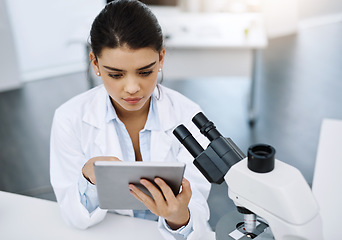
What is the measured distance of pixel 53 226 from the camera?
52.0 inches

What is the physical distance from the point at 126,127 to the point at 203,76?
88.5 inches

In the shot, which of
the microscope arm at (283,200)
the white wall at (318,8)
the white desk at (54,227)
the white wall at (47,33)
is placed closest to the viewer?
the microscope arm at (283,200)

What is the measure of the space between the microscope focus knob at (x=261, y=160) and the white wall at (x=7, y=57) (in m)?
4.02

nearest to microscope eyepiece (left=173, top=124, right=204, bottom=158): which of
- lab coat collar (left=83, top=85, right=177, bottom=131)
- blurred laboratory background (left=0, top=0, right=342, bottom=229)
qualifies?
lab coat collar (left=83, top=85, right=177, bottom=131)

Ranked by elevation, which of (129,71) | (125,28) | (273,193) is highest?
(125,28)

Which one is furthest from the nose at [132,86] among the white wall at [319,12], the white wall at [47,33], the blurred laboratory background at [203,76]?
the white wall at [319,12]

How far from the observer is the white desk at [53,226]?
1274mm

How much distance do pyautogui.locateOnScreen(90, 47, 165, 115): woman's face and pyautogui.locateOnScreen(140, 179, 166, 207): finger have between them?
0.31 meters

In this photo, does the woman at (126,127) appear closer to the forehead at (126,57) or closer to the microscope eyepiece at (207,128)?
the forehead at (126,57)

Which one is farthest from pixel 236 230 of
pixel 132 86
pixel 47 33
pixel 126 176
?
pixel 47 33

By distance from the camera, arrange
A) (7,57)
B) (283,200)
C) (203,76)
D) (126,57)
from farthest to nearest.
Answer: (7,57), (203,76), (126,57), (283,200)

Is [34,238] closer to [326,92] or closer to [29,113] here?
[29,113]

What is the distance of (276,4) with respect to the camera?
571 cm

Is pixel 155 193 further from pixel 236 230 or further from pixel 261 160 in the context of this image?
pixel 261 160
